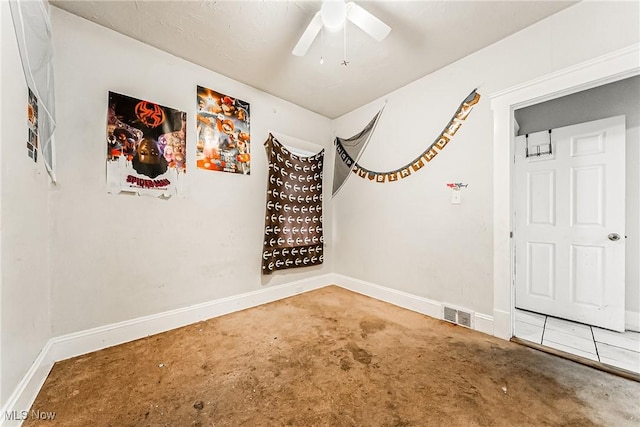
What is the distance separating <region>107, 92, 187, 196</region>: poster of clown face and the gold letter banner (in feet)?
6.90

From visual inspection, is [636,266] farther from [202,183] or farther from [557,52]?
[202,183]

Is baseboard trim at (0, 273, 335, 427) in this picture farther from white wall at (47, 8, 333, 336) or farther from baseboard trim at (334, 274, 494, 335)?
baseboard trim at (334, 274, 494, 335)

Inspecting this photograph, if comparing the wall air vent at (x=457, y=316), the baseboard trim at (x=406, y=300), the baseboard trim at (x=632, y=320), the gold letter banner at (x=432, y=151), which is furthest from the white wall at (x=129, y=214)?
the baseboard trim at (x=632, y=320)

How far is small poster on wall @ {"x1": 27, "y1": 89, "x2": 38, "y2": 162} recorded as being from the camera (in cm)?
131

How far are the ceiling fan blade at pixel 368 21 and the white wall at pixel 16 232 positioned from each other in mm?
1740

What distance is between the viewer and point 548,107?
2.56 metres

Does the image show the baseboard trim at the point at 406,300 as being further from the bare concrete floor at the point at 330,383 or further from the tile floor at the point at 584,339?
the tile floor at the point at 584,339

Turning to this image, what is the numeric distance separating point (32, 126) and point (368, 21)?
7.00 ft

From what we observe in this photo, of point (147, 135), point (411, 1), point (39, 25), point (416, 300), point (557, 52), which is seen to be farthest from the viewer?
point (416, 300)

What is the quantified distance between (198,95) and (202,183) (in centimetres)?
87

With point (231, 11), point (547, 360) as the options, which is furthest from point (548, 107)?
point (231, 11)

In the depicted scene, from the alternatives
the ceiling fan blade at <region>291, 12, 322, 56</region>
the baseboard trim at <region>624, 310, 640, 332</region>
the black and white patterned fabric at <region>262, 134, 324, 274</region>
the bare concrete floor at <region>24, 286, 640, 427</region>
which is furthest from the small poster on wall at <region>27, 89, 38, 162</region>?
the baseboard trim at <region>624, 310, 640, 332</region>

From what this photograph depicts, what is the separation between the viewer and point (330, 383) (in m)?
1.42

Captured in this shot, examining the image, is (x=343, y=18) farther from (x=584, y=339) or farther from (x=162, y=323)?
(x=584, y=339)
